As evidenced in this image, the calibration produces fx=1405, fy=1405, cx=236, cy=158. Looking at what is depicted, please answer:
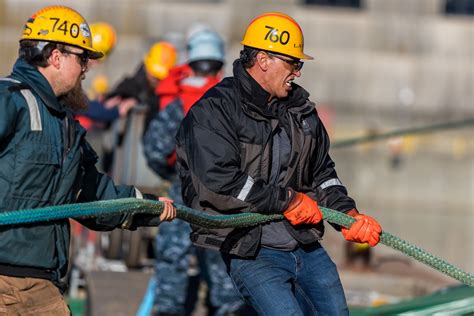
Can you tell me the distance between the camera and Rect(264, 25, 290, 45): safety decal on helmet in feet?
21.0

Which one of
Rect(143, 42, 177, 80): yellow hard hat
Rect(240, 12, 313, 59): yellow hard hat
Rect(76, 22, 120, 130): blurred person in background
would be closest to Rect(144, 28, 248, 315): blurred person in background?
Rect(76, 22, 120, 130): blurred person in background

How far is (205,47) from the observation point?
899 centimetres

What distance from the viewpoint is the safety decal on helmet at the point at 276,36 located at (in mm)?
6406

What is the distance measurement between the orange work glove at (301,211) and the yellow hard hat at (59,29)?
1.11 metres

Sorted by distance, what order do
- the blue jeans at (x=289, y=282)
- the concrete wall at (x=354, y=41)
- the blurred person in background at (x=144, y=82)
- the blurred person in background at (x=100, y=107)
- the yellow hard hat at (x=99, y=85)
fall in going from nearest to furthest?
the blue jeans at (x=289, y=282), the blurred person in background at (x=100, y=107), the blurred person in background at (x=144, y=82), the yellow hard hat at (x=99, y=85), the concrete wall at (x=354, y=41)

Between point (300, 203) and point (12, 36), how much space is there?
1137cm

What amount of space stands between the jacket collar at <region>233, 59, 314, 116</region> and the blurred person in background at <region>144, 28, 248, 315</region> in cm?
217

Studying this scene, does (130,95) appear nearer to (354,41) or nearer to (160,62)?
(160,62)

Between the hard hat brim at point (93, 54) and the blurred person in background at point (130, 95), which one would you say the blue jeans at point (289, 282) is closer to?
the hard hat brim at point (93, 54)

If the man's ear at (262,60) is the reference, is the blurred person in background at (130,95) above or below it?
below

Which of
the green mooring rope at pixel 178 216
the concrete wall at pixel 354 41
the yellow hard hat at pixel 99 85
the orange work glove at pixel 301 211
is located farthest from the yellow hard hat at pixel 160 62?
the orange work glove at pixel 301 211

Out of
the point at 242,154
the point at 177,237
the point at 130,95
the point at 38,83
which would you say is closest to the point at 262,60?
the point at 242,154

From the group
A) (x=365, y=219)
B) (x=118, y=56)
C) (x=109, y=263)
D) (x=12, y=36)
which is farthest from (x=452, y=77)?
(x=365, y=219)

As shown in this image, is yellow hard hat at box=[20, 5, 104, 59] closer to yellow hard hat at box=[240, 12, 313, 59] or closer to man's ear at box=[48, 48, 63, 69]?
man's ear at box=[48, 48, 63, 69]
